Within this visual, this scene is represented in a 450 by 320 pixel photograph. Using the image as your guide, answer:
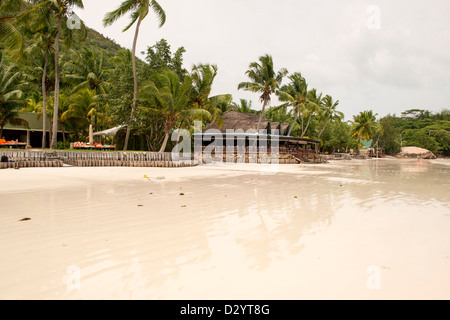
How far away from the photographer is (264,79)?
94.6 feet

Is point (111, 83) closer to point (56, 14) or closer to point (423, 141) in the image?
point (56, 14)

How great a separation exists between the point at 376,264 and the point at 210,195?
4.65 meters

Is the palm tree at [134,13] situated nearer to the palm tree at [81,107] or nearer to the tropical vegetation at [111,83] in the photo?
the tropical vegetation at [111,83]

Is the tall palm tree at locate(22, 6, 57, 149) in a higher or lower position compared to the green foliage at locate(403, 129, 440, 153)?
higher

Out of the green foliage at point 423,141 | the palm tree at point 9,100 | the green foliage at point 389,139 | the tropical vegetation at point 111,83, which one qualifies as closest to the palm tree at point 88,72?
the tropical vegetation at point 111,83

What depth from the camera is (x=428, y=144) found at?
68.7 metres

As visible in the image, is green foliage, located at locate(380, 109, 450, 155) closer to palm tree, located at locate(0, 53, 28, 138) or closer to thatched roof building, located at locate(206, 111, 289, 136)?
thatched roof building, located at locate(206, 111, 289, 136)

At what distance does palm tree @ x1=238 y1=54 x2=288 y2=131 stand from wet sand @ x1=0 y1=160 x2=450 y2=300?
24.2 m

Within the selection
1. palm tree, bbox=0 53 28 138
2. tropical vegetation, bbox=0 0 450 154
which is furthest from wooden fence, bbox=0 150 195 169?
palm tree, bbox=0 53 28 138

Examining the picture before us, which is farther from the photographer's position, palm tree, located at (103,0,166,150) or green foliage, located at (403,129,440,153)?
green foliage, located at (403,129,440,153)

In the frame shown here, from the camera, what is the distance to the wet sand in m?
2.38

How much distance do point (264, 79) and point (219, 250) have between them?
27537 millimetres

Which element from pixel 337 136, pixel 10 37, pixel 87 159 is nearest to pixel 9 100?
pixel 10 37
